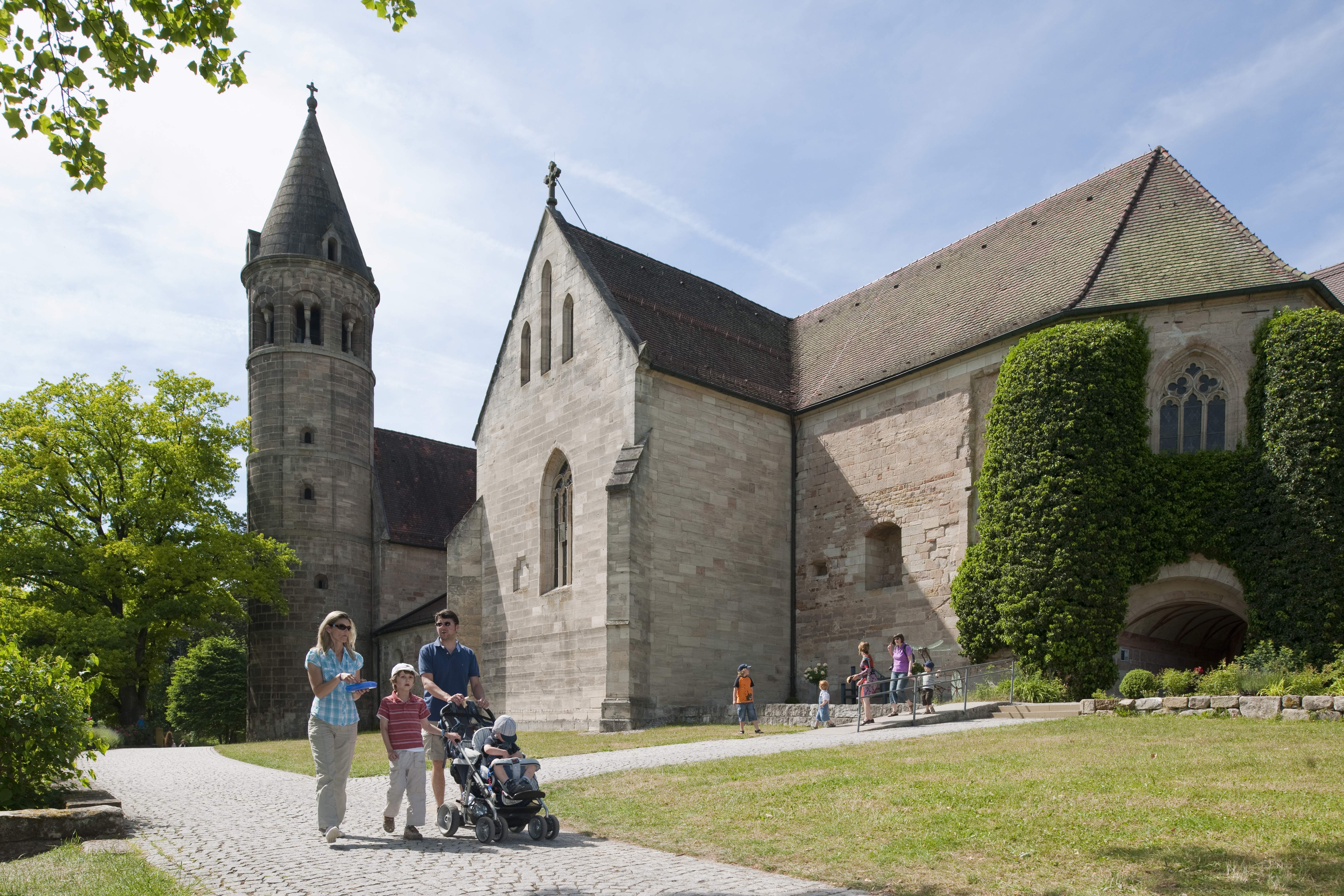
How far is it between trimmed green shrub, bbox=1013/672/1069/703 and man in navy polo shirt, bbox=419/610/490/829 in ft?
36.7

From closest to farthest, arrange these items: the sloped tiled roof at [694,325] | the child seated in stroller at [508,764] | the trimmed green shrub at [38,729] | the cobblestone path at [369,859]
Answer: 1. the cobblestone path at [369,859]
2. the child seated in stroller at [508,764]
3. the trimmed green shrub at [38,729]
4. the sloped tiled roof at [694,325]

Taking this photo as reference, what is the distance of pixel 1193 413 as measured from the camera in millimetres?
18609

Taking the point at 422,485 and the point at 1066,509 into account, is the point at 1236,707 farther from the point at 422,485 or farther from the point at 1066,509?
the point at 422,485

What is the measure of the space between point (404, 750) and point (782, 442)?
17717 millimetres

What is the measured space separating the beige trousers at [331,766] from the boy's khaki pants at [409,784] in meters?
A: 0.36

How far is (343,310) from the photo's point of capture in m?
35.3

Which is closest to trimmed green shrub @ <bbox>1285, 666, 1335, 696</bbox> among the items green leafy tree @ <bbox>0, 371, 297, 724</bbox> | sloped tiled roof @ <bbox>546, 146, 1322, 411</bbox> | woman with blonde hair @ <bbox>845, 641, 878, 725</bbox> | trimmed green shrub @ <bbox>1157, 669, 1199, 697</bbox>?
trimmed green shrub @ <bbox>1157, 669, 1199, 697</bbox>

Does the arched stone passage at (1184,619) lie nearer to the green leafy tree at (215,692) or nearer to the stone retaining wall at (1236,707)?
the stone retaining wall at (1236,707)

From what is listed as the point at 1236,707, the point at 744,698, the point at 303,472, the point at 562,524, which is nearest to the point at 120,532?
the point at 303,472

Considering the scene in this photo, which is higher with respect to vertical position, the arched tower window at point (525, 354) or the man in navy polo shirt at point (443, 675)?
the arched tower window at point (525, 354)

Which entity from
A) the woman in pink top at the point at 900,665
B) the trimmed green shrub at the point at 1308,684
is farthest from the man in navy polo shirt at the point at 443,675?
the trimmed green shrub at the point at 1308,684

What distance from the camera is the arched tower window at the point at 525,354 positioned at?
26.5 meters

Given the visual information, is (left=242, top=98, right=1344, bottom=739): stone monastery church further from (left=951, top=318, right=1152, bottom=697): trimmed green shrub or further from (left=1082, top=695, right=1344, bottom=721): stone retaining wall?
(left=1082, top=695, right=1344, bottom=721): stone retaining wall

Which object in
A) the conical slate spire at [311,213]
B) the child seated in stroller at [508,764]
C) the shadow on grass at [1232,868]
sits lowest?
the shadow on grass at [1232,868]
